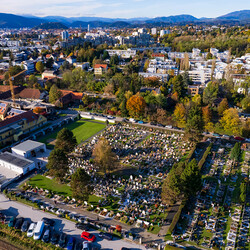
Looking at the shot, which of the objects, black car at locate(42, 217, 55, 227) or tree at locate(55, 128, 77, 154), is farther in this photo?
tree at locate(55, 128, 77, 154)

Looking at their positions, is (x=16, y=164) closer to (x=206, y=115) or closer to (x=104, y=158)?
(x=104, y=158)

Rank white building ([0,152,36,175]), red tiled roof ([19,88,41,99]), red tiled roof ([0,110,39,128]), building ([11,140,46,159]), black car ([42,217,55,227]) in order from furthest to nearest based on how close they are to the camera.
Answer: red tiled roof ([19,88,41,99])
red tiled roof ([0,110,39,128])
building ([11,140,46,159])
white building ([0,152,36,175])
black car ([42,217,55,227])

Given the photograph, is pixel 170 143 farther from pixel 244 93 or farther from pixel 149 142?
pixel 244 93

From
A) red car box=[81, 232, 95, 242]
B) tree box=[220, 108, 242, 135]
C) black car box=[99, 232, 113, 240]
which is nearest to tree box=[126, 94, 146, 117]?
tree box=[220, 108, 242, 135]

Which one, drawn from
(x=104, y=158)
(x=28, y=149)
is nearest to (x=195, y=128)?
(x=104, y=158)

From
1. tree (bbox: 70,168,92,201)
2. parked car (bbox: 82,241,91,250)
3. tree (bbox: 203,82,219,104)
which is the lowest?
parked car (bbox: 82,241,91,250)

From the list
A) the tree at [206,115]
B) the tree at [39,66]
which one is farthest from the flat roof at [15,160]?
the tree at [39,66]

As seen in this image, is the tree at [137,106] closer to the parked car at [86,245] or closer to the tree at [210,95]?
the tree at [210,95]

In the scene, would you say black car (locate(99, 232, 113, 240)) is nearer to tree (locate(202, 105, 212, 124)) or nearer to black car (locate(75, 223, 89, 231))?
black car (locate(75, 223, 89, 231))
